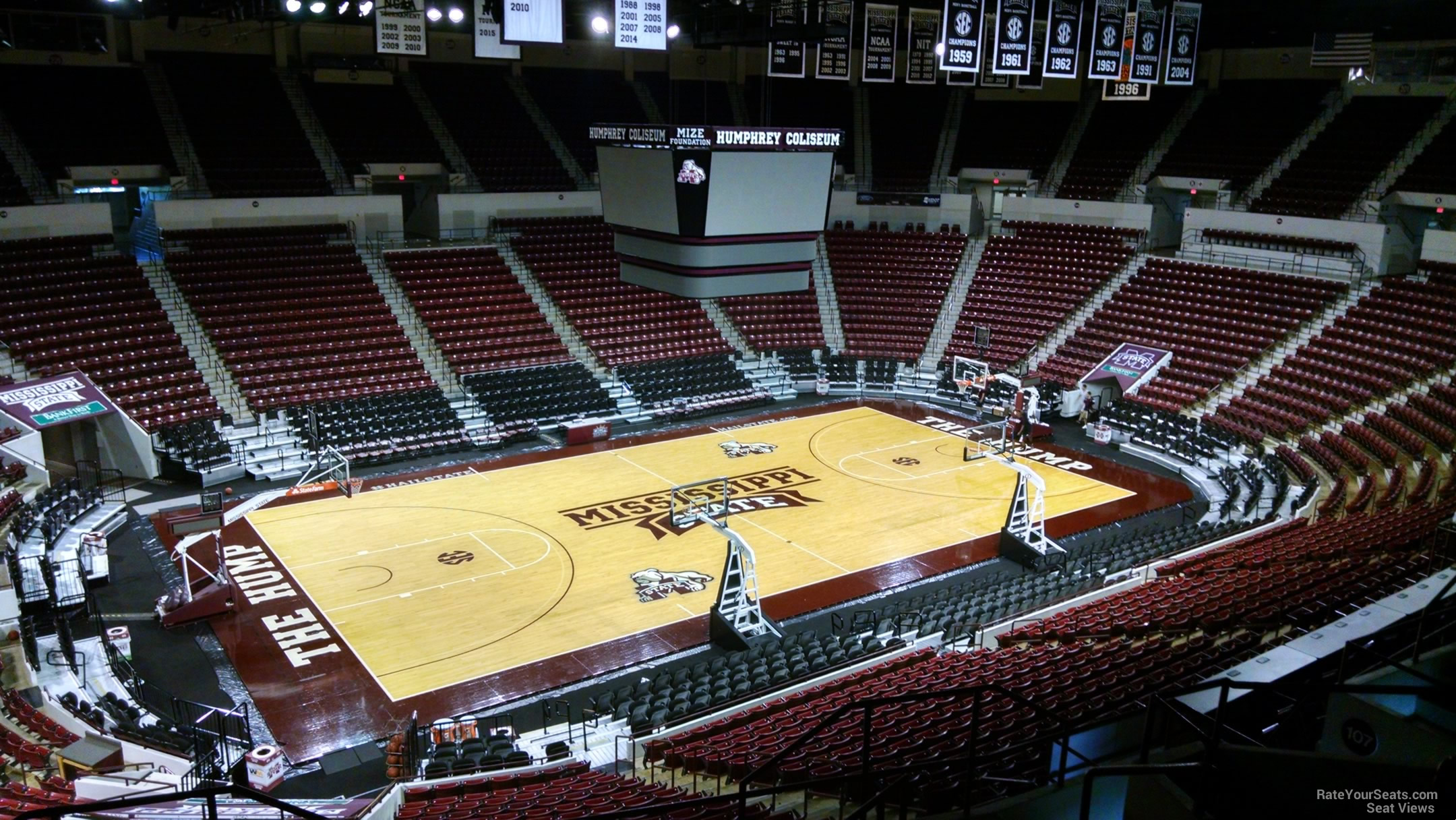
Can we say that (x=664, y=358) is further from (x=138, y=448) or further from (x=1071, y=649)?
(x=1071, y=649)

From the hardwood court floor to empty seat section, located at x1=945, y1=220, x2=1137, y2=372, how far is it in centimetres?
681

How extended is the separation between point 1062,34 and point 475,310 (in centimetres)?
1829

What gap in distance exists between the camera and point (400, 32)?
77.4ft

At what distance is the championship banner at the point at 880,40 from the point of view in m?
23.8

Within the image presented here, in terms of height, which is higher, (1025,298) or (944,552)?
(1025,298)

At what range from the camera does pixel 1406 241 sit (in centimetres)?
3142

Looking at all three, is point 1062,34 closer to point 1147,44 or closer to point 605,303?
point 1147,44

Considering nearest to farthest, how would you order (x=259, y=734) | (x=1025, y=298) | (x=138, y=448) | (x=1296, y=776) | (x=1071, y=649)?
1. (x=1296, y=776)
2. (x=1071, y=649)
3. (x=259, y=734)
4. (x=138, y=448)
5. (x=1025, y=298)

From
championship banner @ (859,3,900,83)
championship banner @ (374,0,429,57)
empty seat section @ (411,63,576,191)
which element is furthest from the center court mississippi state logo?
empty seat section @ (411,63,576,191)

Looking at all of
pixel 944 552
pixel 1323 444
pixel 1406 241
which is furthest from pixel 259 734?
pixel 1406 241

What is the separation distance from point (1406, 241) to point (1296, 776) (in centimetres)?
3158

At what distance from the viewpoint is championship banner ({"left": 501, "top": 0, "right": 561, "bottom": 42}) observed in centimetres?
1734

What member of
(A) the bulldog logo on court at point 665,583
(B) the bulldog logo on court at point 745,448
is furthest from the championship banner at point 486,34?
(B) the bulldog logo on court at point 745,448

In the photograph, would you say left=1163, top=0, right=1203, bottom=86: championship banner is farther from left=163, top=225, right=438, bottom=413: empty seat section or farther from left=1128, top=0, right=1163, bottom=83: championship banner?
left=163, top=225, right=438, bottom=413: empty seat section
